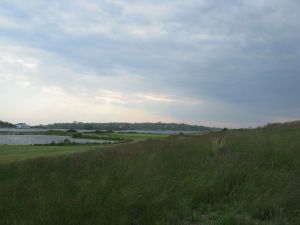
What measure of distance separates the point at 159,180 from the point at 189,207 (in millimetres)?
1480

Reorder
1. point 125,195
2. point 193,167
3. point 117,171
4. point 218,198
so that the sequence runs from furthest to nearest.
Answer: point 193,167 → point 117,171 → point 218,198 → point 125,195

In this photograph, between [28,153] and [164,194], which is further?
[28,153]

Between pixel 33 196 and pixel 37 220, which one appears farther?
pixel 33 196

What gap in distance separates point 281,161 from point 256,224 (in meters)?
5.80

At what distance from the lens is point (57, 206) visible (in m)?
7.46

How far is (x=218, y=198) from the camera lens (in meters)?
8.99

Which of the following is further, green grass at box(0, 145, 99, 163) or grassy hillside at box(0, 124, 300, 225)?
green grass at box(0, 145, 99, 163)

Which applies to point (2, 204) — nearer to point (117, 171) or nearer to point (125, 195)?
point (125, 195)

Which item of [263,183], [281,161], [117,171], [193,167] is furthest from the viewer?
[281,161]

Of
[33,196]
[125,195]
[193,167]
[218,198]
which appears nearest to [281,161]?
[193,167]

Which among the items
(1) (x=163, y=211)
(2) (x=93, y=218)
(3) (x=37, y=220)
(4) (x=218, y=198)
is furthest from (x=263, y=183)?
(3) (x=37, y=220)

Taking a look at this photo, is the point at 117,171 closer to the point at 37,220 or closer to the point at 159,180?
the point at 159,180

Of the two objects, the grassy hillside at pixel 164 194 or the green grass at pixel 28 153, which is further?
the green grass at pixel 28 153

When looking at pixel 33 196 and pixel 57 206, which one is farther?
pixel 33 196
